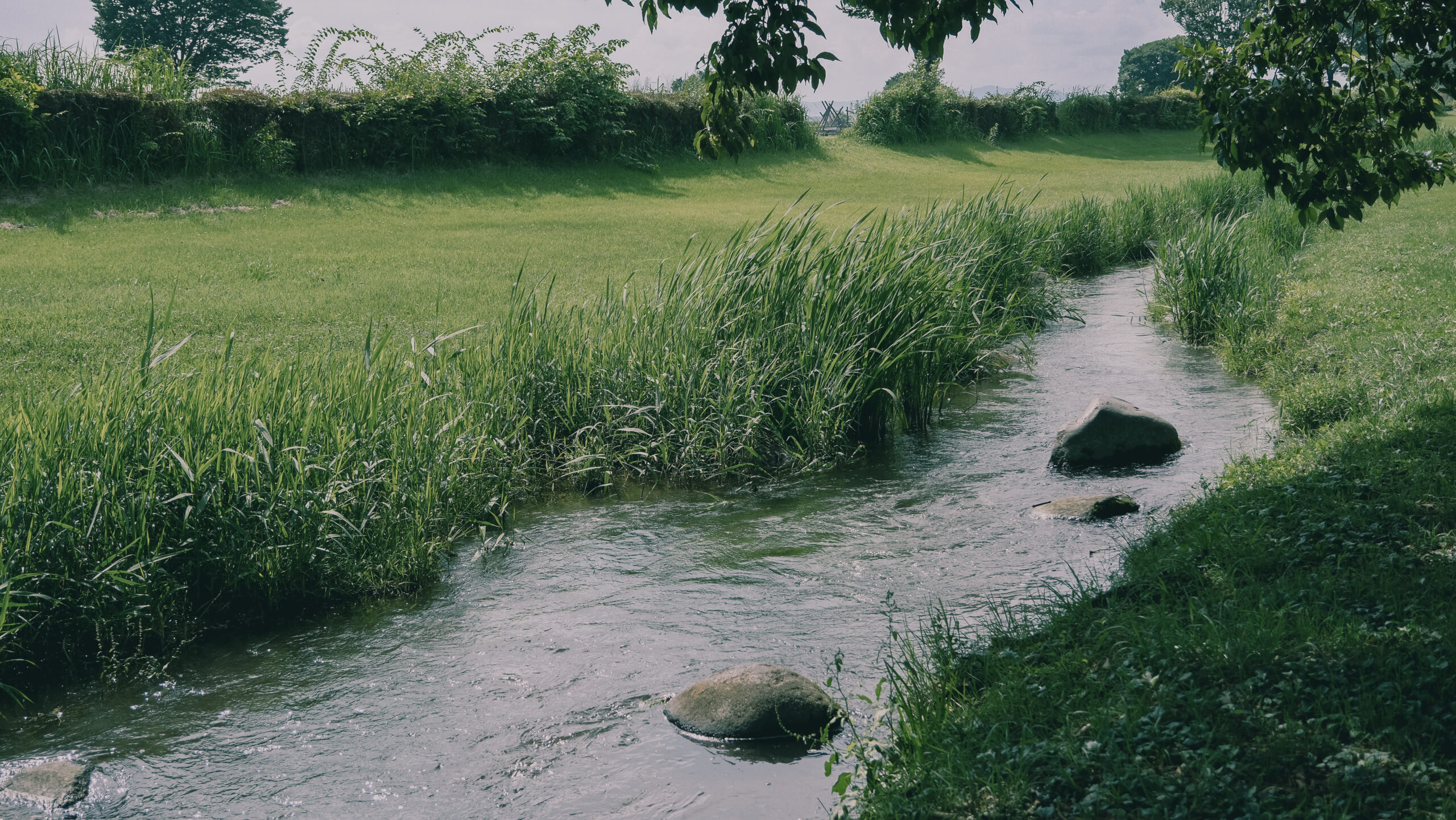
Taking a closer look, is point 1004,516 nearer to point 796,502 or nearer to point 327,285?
point 796,502

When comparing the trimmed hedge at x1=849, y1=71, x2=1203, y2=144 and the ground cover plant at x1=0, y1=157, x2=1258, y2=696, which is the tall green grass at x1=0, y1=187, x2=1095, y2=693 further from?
the trimmed hedge at x1=849, y1=71, x2=1203, y2=144

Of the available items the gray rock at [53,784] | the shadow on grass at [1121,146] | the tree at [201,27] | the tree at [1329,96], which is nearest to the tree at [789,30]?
the tree at [1329,96]

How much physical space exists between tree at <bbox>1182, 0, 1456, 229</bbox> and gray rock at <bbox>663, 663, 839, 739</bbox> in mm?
3516

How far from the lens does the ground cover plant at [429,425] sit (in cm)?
439

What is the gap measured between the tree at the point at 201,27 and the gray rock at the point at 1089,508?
51367 mm

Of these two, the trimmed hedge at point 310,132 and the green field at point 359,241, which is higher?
the trimmed hedge at point 310,132

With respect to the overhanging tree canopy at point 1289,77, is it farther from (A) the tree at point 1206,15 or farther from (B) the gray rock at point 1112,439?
(A) the tree at point 1206,15

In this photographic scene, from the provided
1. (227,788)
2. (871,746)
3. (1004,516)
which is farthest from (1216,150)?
(227,788)

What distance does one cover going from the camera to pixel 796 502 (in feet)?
20.9

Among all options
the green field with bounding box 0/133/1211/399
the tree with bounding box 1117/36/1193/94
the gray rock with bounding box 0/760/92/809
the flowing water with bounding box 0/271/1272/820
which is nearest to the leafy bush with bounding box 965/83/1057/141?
the green field with bounding box 0/133/1211/399

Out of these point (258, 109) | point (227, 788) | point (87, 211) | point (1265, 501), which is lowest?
point (227, 788)

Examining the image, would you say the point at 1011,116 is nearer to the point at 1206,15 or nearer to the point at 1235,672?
the point at 1235,672

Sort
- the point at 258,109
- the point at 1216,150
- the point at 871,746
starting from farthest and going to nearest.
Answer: the point at 258,109, the point at 1216,150, the point at 871,746

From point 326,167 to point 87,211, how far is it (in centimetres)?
486
